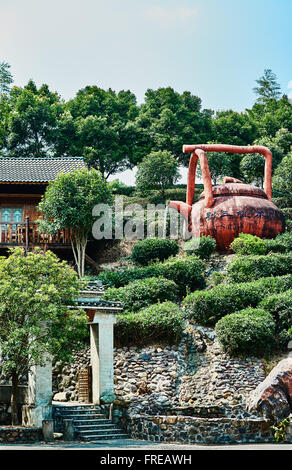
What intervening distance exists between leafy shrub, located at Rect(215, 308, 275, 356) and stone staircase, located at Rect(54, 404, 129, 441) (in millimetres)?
4902

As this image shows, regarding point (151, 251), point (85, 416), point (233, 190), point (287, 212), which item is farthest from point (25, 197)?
point (85, 416)

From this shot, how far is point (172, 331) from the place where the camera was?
21.4 m

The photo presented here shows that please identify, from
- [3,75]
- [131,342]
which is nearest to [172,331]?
[131,342]

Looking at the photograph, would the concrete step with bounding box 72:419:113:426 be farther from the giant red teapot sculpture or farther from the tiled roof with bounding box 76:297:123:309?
the giant red teapot sculpture

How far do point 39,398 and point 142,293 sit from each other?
→ 7342 millimetres

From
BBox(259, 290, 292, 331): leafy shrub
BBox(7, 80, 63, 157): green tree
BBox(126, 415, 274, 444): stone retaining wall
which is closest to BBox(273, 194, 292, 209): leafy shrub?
BBox(7, 80, 63, 157): green tree

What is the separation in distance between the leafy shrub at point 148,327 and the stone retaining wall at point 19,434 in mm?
5942

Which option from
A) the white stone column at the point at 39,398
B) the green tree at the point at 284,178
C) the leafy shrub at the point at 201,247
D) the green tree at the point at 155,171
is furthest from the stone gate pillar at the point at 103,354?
the green tree at the point at 284,178

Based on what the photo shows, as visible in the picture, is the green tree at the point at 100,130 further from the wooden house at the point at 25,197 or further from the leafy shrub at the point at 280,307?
the leafy shrub at the point at 280,307

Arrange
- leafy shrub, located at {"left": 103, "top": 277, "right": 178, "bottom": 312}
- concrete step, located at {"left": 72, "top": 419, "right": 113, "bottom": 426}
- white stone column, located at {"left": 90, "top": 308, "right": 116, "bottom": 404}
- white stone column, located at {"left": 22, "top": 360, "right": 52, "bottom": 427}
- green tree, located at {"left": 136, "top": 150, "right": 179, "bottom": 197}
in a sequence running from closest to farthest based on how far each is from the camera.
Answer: white stone column, located at {"left": 22, "top": 360, "right": 52, "bottom": 427}
concrete step, located at {"left": 72, "top": 419, "right": 113, "bottom": 426}
white stone column, located at {"left": 90, "top": 308, "right": 116, "bottom": 404}
leafy shrub, located at {"left": 103, "top": 277, "right": 178, "bottom": 312}
green tree, located at {"left": 136, "top": 150, "right": 179, "bottom": 197}

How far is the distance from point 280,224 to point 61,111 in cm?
1849

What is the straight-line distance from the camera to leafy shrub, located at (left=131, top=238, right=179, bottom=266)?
27266 mm

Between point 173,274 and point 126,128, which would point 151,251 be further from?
point 126,128

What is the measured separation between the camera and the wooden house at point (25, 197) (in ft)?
89.1
